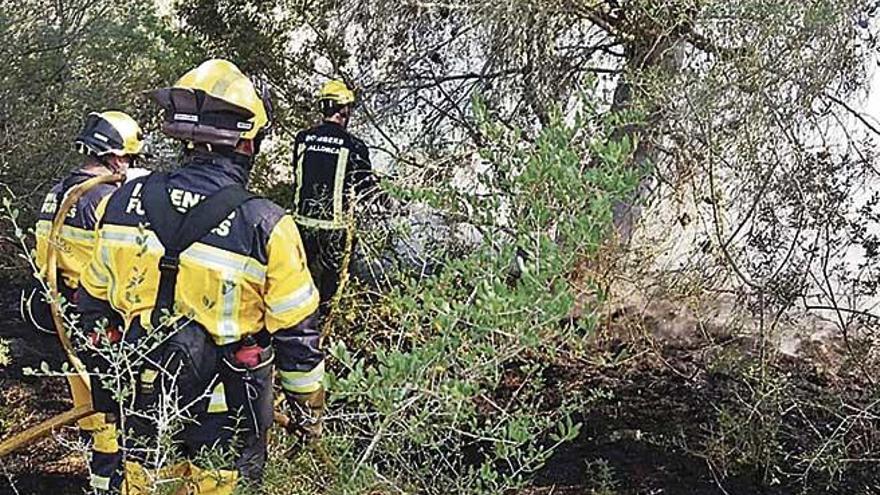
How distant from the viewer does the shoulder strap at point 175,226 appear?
275 cm

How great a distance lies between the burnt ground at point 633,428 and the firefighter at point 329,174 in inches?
60.7

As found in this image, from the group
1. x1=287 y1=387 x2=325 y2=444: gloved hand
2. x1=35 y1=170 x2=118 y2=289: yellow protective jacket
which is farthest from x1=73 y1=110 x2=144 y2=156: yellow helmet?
x1=287 y1=387 x2=325 y2=444: gloved hand

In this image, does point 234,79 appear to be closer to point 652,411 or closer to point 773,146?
point 773,146

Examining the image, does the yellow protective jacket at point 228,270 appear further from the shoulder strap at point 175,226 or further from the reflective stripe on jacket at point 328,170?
the reflective stripe on jacket at point 328,170

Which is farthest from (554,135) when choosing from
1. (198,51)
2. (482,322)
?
(198,51)

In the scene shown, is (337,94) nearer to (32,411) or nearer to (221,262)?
(32,411)

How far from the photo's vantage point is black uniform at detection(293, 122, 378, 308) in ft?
17.8

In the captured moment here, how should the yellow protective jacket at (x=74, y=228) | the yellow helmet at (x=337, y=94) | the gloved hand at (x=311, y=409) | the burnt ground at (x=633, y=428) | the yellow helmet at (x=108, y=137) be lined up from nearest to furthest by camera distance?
the gloved hand at (x=311, y=409)
the yellow protective jacket at (x=74, y=228)
the yellow helmet at (x=108, y=137)
the burnt ground at (x=633, y=428)
the yellow helmet at (x=337, y=94)

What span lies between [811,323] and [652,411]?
0.97 m

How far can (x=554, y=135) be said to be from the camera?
2594 millimetres

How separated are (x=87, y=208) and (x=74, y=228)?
0.09m

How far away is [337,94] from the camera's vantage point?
5621 mm

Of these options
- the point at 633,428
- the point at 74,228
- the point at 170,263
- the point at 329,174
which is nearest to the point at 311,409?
the point at 170,263

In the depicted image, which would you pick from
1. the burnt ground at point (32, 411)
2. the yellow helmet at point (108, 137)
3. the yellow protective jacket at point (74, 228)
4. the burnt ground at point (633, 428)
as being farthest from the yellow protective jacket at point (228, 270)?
the burnt ground at point (633, 428)
